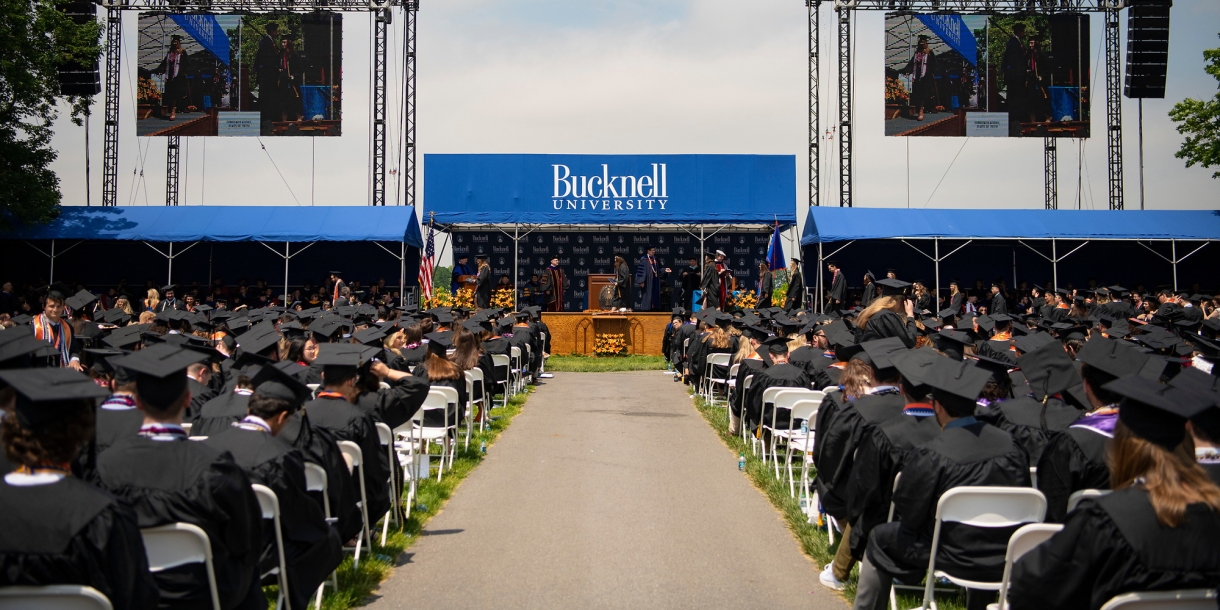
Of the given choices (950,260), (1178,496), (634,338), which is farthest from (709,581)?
(950,260)

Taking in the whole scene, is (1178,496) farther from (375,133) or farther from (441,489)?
(375,133)

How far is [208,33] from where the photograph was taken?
2497 cm

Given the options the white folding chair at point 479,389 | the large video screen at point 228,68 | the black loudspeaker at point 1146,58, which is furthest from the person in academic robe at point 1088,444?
the black loudspeaker at point 1146,58

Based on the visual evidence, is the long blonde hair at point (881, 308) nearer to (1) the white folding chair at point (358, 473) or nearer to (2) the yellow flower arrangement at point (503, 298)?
(1) the white folding chair at point (358, 473)

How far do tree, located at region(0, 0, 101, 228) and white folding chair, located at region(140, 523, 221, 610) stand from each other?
22.9 meters

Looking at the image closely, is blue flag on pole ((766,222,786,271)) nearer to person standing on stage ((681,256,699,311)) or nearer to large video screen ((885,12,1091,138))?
person standing on stage ((681,256,699,311))

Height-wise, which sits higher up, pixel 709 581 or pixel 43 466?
pixel 43 466

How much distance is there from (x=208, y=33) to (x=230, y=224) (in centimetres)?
610

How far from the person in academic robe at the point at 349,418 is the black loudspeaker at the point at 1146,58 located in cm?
2602

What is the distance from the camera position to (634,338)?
21281mm

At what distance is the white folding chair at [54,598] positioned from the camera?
251cm

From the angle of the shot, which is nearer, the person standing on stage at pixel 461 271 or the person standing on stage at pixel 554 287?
the person standing on stage at pixel 461 271

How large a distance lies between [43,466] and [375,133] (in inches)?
910

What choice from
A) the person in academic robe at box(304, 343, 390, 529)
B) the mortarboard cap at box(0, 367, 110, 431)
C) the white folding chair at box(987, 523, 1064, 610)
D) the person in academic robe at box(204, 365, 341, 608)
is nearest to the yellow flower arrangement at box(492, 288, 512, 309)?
the person in academic robe at box(304, 343, 390, 529)
